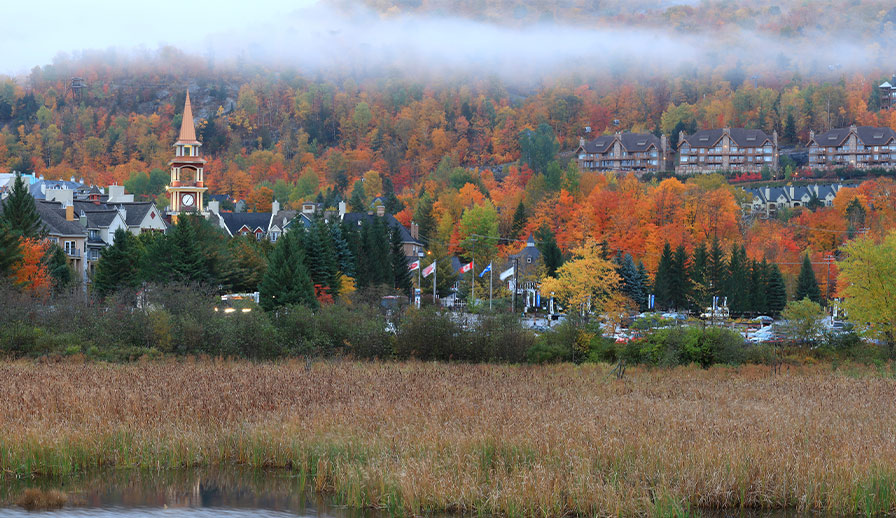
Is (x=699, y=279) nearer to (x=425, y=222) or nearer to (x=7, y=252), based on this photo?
(x=425, y=222)

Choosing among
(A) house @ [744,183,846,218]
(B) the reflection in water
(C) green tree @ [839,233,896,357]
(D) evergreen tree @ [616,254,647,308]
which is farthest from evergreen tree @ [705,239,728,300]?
(B) the reflection in water

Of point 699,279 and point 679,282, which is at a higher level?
point 699,279

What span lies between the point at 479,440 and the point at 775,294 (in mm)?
77124

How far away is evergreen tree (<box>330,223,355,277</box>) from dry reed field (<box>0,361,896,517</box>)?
4800 cm

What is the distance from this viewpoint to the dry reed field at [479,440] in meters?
19.3

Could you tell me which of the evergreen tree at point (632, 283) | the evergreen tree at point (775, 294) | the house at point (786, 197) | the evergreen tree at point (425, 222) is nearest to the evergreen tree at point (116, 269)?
the evergreen tree at point (632, 283)

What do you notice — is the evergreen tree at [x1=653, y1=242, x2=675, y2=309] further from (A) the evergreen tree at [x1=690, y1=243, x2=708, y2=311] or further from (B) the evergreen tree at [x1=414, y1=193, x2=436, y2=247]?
(B) the evergreen tree at [x1=414, y1=193, x2=436, y2=247]

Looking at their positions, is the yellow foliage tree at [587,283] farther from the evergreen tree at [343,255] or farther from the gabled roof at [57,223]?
the gabled roof at [57,223]

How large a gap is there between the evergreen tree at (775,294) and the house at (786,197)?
6277cm

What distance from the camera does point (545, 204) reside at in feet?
462

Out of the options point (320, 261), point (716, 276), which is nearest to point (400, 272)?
point (320, 261)

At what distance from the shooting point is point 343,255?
80.9 meters

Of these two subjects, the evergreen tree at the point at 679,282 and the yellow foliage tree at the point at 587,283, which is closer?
the yellow foliage tree at the point at 587,283

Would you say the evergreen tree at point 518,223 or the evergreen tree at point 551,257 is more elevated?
the evergreen tree at point 518,223
